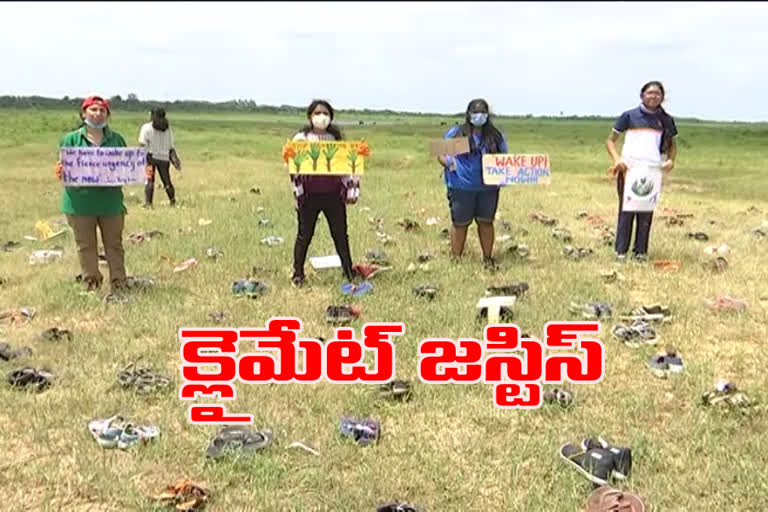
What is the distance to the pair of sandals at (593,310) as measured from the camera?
22.9 feet

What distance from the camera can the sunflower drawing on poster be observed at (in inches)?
353

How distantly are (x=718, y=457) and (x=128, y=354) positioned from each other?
4231mm

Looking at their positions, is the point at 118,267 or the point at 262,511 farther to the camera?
the point at 118,267

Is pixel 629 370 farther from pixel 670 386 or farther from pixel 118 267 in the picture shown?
pixel 118 267

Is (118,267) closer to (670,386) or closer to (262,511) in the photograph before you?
(262,511)

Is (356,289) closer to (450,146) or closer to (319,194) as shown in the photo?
(319,194)

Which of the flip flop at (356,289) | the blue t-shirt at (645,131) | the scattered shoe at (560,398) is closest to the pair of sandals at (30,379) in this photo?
the flip flop at (356,289)

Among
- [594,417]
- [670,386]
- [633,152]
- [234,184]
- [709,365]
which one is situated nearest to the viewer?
[594,417]

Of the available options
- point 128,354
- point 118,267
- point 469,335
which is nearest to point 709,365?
point 469,335

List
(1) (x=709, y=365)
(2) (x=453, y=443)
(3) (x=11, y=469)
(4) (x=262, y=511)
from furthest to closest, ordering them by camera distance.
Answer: (1) (x=709, y=365) < (2) (x=453, y=443) < (3) (x=11, y=469) < (4) (x=262, y=511)

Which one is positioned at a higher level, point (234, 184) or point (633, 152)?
point (633, 152)

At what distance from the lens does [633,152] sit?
9.01 meters

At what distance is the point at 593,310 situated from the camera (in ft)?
23.1

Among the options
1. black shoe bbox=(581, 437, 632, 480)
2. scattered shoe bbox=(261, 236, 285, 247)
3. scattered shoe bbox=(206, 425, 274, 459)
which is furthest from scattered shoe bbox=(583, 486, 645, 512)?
scattered shoe bbox=(261, 236, 285, 247)
